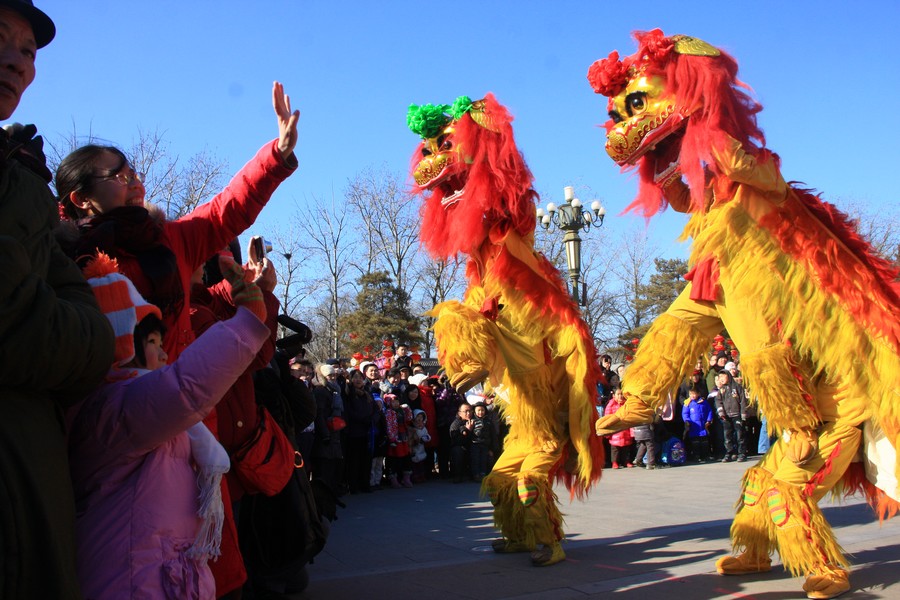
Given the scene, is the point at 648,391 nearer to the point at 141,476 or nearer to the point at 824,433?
the point at 824,433

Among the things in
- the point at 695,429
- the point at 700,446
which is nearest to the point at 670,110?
the point at 695,429

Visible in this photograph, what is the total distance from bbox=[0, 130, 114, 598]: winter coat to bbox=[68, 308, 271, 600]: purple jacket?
0.43ft

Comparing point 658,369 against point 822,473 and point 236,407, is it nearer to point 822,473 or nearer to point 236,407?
point 822,473

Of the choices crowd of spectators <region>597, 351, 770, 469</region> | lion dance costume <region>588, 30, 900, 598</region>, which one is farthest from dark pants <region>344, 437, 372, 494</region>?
lion dance costume <region>588, 30, 900, 598</region>

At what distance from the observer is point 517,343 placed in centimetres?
498

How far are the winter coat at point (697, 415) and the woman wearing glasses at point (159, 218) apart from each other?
33.1ft

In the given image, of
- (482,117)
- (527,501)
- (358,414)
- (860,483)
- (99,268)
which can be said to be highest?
(482,117)

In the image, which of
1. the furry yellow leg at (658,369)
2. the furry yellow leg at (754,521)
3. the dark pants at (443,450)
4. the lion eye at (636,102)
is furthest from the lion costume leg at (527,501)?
the dark pants at (443,450)

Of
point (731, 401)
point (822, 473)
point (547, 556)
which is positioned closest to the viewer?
point (822, 473)

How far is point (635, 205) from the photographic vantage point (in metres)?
4.48

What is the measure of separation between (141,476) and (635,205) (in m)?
3.45

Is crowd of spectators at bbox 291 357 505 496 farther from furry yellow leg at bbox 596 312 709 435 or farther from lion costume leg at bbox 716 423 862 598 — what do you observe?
lion costume leg at bbox 716 423 862 598

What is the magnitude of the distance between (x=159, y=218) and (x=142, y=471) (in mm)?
1096

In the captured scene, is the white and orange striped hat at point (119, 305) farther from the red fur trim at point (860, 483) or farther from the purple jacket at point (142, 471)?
the red fur trim at point (860, 483)
